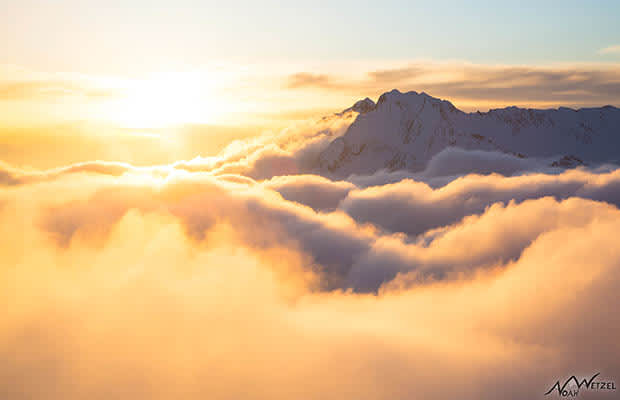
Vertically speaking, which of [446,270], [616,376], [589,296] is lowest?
[446,270]

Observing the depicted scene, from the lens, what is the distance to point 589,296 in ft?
270

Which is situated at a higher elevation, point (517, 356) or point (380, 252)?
point (517, 356)

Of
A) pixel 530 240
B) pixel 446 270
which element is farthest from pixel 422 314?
pixel 530 240

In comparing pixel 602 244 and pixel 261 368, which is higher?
pixel 602 244

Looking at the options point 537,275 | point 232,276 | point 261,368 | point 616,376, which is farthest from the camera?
point 232,276

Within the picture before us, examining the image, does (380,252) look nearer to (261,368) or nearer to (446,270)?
(446,270)

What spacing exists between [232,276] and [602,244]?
116 metres

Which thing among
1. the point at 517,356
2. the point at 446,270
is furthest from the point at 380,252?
the point at 517,356

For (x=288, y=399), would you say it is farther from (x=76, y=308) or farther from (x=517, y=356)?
(x=76, y=308)

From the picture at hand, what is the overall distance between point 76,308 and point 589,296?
10847 cm

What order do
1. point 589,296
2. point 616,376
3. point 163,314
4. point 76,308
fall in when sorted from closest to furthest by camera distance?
point 616,376, point 589,296, point 76,308, point 163,314

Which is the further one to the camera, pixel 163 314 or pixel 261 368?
pixel 163 314

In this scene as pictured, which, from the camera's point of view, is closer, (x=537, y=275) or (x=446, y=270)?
(x=537, y=275)

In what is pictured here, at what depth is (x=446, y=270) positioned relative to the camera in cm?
16488
